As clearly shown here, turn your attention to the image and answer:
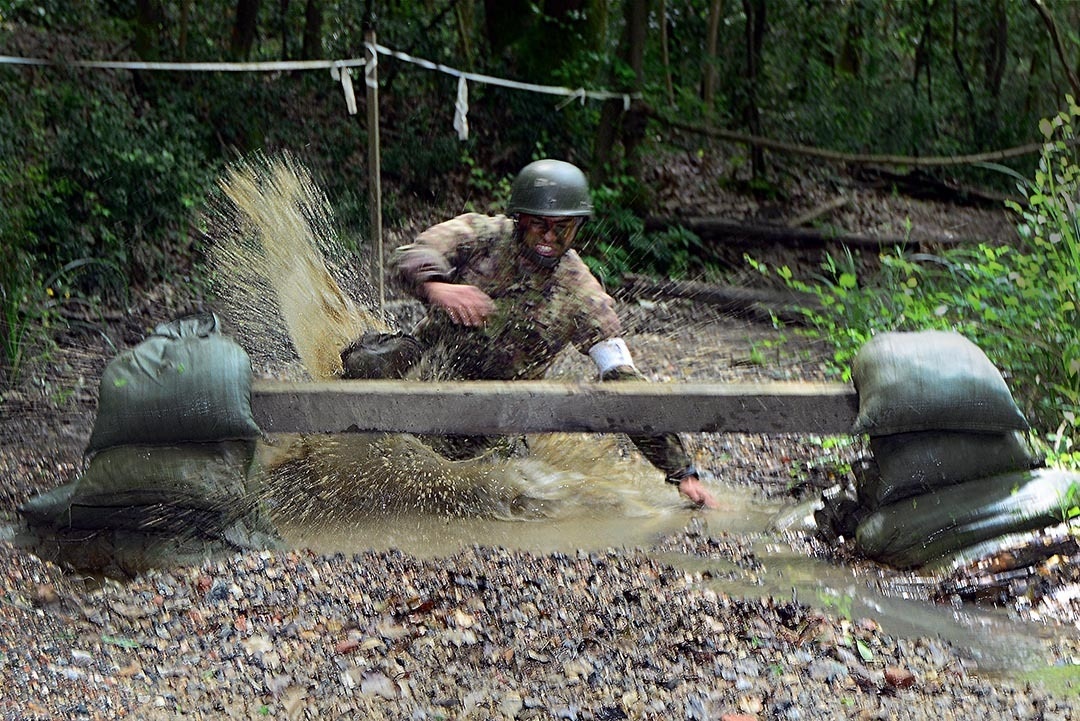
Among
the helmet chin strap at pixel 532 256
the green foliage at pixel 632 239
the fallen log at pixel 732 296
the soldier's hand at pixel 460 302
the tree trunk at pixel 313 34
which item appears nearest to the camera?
the soldier's hand at pixel 460 302

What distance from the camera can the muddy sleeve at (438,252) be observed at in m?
4.68

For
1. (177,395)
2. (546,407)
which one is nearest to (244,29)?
(177,395)

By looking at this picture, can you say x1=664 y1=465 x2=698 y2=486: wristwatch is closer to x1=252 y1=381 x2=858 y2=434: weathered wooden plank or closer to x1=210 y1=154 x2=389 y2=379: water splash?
x1=252 y1=381 x2=858 y2=434: weathered wooden plank

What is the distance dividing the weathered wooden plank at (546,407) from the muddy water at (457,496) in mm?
507

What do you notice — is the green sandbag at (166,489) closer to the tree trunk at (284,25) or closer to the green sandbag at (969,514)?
the green sandbag at (969,514)

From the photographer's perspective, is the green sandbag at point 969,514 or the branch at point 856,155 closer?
the green sandbag at point 969,514

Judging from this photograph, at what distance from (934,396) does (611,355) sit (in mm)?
1331

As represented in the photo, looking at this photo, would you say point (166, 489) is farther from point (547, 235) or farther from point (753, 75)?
point (753, 75)

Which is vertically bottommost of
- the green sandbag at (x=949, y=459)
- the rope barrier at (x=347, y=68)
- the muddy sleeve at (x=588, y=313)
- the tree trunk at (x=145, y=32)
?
the green sandbag at (x=949, y=459)

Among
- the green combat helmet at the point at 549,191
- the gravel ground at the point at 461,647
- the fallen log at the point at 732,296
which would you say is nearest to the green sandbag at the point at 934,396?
the gravel ground at the point at 461,647

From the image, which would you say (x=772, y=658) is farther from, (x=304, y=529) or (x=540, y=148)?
(x=540, y=148)

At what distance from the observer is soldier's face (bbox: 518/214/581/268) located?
15.9ft

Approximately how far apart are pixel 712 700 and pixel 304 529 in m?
2.11

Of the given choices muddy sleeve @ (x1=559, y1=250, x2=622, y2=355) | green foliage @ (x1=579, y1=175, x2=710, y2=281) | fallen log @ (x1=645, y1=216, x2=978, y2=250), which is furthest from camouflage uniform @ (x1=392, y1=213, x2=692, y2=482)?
fallen log @ (x1=645, y1=216, x2=978, y2=250)
